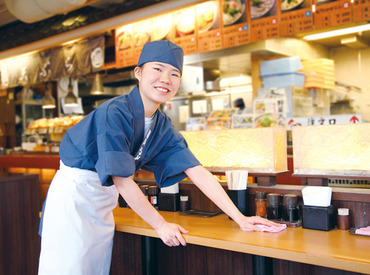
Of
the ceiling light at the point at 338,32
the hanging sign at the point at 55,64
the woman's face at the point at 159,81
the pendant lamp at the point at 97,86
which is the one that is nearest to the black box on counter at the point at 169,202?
the woman's face at the point at 159,81

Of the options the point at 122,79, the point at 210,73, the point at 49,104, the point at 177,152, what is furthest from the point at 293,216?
the point at 49,104

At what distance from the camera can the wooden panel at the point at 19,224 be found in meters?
3.43

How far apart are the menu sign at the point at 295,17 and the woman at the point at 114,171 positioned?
230 cm

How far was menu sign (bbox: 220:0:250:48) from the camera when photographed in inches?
165

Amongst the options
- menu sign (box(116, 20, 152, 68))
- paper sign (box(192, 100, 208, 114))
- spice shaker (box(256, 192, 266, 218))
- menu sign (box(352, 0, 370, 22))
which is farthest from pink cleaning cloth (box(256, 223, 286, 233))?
paper sign (box(192, 100, 208, 114))

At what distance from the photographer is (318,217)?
6.04 feet

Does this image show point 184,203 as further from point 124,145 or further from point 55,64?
point 55,64

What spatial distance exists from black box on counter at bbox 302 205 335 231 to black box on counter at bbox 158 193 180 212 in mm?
867

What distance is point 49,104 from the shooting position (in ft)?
24.5

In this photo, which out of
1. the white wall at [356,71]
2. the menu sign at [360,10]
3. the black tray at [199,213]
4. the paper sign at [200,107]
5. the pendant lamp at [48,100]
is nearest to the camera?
the black tray at [199,213]

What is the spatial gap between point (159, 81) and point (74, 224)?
2.76 feet

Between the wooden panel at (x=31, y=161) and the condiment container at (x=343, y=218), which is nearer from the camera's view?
the condiment container at (x=343, y=218)

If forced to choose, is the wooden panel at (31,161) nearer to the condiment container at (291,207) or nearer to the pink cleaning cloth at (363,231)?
the condiment container at (291,207)

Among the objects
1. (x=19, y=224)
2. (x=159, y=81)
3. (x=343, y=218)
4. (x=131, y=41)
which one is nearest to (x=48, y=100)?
(x=131, y=41)
